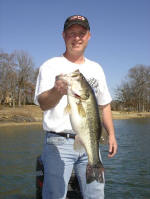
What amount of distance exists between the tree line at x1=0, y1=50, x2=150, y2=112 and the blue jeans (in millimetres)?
46156

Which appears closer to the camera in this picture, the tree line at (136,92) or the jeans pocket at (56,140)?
the jeans pocket at (56,140)

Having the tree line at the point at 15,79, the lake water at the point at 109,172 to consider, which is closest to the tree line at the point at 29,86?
the tree line at the point at 15,79

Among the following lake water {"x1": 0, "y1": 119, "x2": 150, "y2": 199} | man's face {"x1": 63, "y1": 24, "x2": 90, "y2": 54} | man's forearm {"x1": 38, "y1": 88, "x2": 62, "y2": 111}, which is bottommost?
lake water {"x1": 0, "y1": 119, "x2": 150, "y2": 199}

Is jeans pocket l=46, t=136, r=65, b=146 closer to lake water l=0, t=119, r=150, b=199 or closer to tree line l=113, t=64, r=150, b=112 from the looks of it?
lake water l=0, t=119, r=150, b=199

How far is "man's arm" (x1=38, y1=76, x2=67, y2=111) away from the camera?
2.90 metres

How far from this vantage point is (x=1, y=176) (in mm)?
10023

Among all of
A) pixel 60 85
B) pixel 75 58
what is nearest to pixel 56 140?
pixel 60 85

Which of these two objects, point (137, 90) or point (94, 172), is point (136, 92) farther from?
point (94, 172)

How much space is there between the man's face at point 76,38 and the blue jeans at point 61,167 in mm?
1254

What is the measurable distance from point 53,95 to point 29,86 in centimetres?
5076

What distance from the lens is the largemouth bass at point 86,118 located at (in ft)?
9.82

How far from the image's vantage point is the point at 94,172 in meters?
3.29

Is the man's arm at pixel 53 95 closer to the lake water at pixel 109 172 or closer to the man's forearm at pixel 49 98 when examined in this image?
the man's forearm at pixel 49 98

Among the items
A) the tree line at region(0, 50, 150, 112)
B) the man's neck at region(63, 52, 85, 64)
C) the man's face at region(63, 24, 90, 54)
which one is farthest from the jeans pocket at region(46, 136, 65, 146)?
the tree line at region(0, 50, 150, 112)
